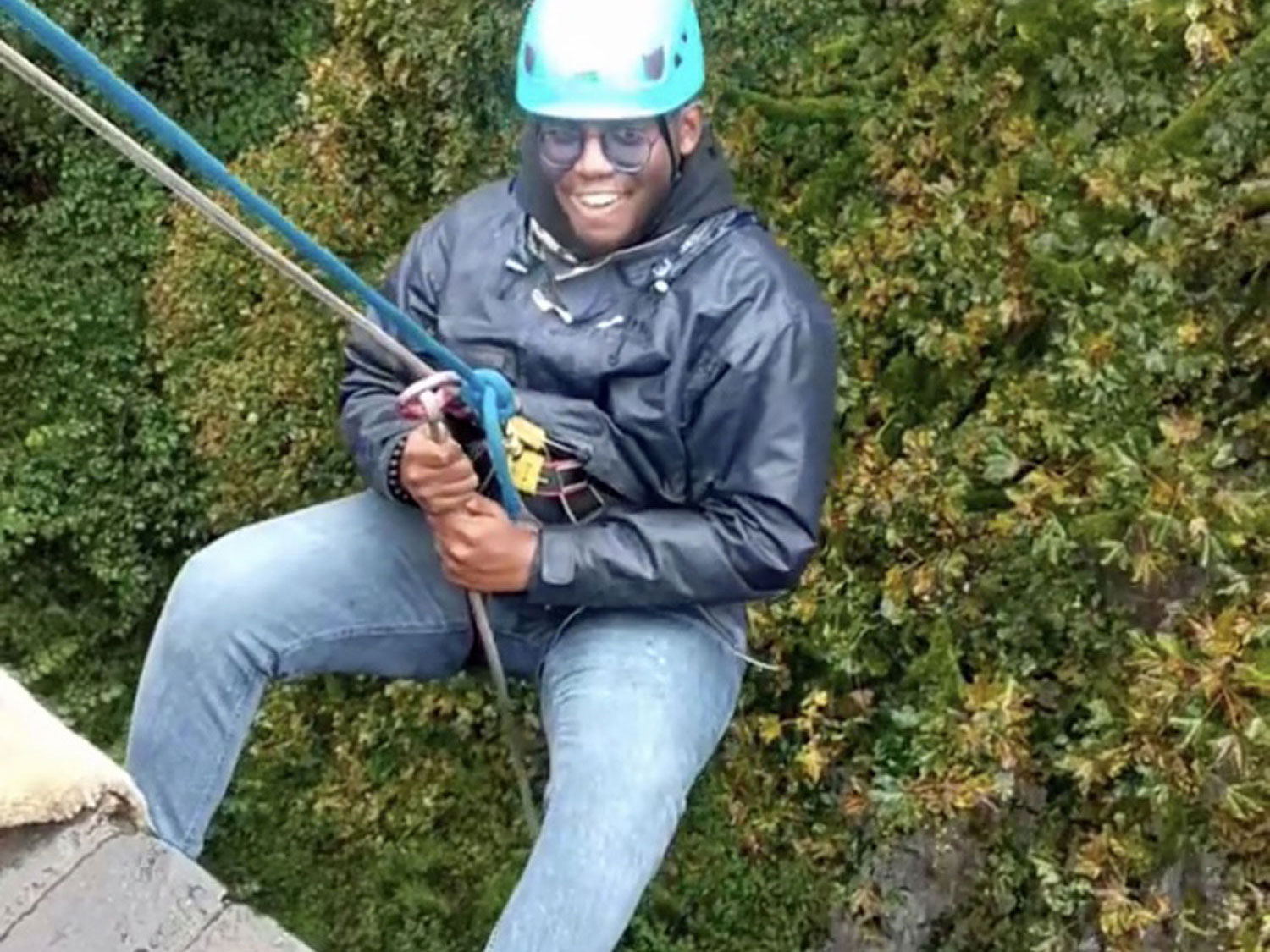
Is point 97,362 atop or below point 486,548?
below

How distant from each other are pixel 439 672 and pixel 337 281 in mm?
660

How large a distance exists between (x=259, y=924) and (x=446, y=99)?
159 inches

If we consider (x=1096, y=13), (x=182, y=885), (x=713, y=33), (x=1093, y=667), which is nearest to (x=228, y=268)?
(x=713, y=33)

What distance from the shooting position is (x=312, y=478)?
5484 millimetres

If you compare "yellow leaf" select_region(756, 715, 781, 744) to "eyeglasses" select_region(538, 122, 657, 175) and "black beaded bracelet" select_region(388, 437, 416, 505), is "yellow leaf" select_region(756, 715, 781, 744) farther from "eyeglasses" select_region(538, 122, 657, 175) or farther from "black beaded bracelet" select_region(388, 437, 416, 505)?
"eyeglasses" select_region(538, 122, 657, 175)

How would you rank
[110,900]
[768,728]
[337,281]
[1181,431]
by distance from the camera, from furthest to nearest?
[768,728] → [1181,431] → [337,281] → [110,900]

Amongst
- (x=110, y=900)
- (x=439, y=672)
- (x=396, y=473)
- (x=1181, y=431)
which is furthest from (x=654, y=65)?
(x=1181, y=431)

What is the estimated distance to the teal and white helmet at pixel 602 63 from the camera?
2498 millimetres

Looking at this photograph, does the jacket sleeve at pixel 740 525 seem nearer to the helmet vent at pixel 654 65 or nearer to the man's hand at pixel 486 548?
the man's hand at pixel 486 548

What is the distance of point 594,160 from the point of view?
253 cm

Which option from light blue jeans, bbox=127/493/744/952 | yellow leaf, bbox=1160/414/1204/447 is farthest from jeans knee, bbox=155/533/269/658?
yellow leaf, bbox=1160/414/1204/447

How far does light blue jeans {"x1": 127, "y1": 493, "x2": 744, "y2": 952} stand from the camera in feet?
7.51

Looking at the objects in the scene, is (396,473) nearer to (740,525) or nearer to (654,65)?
(740,525)

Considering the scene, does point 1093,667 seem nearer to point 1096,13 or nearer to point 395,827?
point 1096,13
